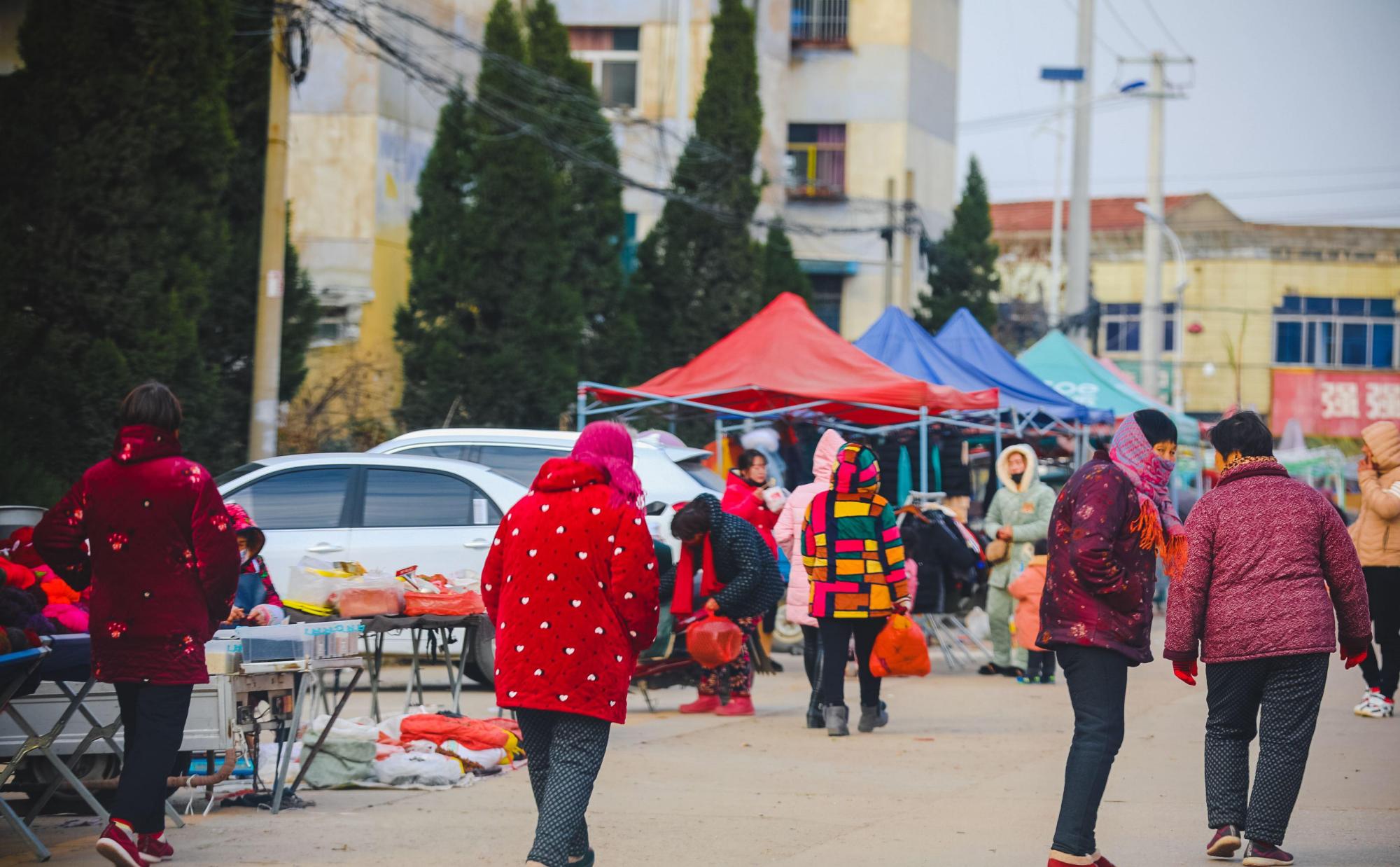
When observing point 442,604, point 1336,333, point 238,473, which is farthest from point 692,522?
point 1336,333

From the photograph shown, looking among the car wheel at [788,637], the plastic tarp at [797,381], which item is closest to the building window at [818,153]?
the plastic tarp at [797,381]

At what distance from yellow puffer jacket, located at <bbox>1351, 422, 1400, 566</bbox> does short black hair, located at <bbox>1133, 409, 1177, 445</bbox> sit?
5233 mm

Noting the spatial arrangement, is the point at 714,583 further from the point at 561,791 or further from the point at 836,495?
the point at 561,791

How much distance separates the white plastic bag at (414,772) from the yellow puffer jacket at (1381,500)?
6.39m

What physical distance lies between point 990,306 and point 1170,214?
27422mm

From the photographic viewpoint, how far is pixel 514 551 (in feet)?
19.6

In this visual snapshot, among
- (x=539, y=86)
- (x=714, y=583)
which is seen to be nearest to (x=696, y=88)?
(x=539, y=86)

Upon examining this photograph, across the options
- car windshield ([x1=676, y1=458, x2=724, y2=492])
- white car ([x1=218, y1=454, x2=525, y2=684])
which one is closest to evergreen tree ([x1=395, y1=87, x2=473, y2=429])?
car windshield ([x1=676, y1=458, x2=724, y2=492])

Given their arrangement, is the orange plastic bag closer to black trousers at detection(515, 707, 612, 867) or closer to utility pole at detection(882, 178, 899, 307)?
black trousers at detection(515, 707, 612, 867)

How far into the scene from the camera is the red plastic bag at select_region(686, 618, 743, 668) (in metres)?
11.6

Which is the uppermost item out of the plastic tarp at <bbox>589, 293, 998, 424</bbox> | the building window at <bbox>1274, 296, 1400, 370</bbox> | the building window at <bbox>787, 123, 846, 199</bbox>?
the building window at <bbox>787, 123, 846, 199</bbox>

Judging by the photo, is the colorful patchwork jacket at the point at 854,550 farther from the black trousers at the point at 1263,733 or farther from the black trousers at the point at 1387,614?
the black trousers at the point at 1263,733

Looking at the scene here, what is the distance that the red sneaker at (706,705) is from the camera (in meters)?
12.5

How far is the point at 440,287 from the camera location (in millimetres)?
24141
